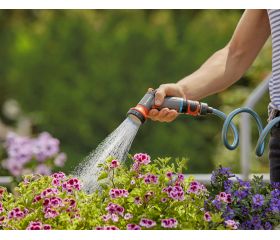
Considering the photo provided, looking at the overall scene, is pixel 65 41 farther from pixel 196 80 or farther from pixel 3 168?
pixel 196 80

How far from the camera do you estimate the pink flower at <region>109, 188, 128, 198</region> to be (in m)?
2.45

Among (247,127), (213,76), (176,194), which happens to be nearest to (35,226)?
(176,194)

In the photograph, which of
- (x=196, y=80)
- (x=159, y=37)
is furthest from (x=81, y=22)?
(x=196, y=80)

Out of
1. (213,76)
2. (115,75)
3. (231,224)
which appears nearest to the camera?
(231,224)

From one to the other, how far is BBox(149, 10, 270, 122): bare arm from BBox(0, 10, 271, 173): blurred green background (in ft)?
22.5

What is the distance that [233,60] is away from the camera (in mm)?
2834

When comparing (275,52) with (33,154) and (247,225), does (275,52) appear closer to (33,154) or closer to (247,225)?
(247,225)

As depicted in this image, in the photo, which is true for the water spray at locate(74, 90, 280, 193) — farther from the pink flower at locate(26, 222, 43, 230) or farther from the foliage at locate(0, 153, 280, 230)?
the pink flower at locate(26, 222, 43, 230)

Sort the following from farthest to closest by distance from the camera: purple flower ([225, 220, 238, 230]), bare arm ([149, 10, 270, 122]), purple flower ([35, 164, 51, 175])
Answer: purple flower ([35, 164, 51, 175]), bare arm ([149, 10, 270, 122]), purple flower ([225, 220, 238, 230])

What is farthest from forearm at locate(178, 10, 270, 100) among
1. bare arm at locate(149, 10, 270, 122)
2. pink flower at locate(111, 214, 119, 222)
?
pink flower at locate(111, 214, 119, 222)

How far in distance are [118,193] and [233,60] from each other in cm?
67

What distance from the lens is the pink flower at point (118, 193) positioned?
2451 mm

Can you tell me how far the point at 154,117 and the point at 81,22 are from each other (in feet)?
27.5

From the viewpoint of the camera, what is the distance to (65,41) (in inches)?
428
